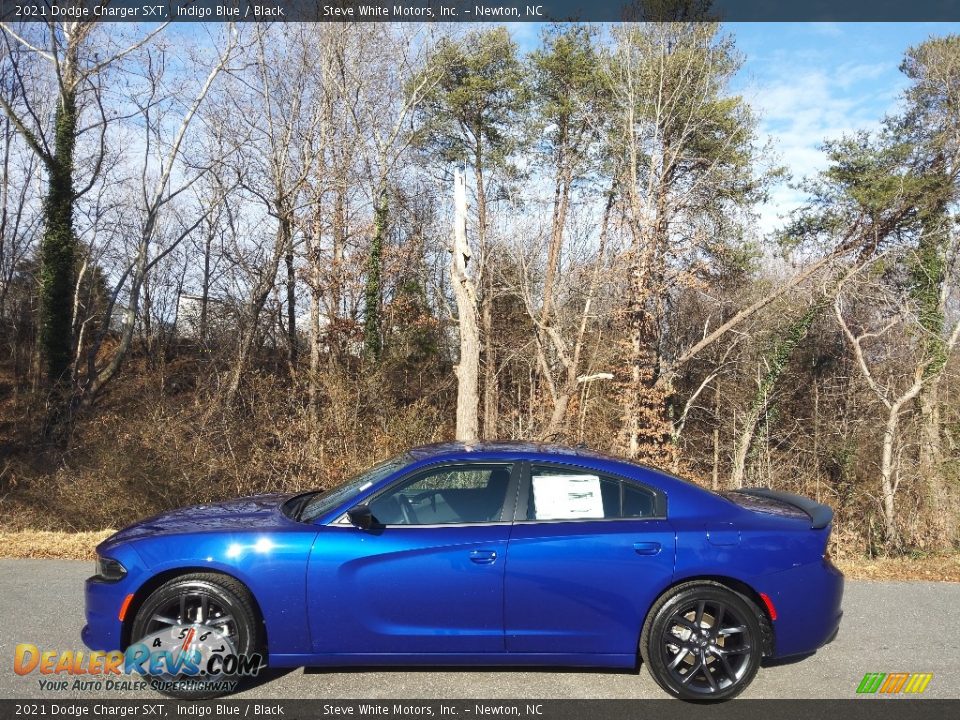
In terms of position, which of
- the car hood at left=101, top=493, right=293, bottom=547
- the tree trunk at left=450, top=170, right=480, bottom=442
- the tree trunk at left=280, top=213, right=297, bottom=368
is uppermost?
the tree trunk at left=280, top=213, right=297, bottom=368

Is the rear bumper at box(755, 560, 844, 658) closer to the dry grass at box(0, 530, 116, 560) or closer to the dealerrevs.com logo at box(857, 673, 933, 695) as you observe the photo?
the dealerrevs.com logo at box(857, 673, 933, 695)

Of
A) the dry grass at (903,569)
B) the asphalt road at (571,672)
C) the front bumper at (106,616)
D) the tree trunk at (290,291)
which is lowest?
the asphalt road at (571,672)

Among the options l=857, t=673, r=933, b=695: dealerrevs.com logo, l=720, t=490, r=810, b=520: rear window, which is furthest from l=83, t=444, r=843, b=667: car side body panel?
l=857, t=673, r=933, b=695: dealerrevs.com logo

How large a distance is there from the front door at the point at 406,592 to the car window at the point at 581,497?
0.35 m

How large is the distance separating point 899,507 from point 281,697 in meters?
15.0

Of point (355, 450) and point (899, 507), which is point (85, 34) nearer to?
point (355, 450)

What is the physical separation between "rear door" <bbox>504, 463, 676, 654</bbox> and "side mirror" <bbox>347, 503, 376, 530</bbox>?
797 millimetres

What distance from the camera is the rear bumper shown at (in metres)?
4.30

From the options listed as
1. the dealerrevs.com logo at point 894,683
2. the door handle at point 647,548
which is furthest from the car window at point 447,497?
the dealerrevs.com logo at point 894,683

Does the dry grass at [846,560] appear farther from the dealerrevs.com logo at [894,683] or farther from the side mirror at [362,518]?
the side mirror at [362,518]

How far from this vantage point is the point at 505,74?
2805cm

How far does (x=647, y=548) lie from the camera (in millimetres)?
4301

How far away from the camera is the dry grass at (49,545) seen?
23.6ft

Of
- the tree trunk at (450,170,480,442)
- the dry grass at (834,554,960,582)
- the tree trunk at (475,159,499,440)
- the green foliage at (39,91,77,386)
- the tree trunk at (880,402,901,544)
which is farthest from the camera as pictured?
the green foliage at (39,91,77,386)
